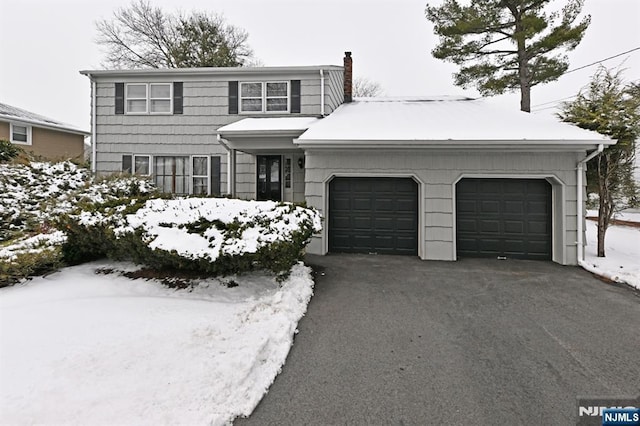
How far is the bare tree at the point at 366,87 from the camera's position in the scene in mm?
26130

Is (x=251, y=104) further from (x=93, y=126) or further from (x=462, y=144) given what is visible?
(x=462, y=144)

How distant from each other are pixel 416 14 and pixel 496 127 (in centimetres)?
874

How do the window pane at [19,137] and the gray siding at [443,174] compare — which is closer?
the gray siding at [443,174]

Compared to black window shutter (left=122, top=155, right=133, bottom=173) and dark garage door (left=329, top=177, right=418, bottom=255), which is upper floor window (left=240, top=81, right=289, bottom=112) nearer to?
dark garage door (left=329, top=177, right=418, bottom=255)

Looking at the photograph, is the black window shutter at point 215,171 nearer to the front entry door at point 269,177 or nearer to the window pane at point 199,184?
the window pane at point 199,184

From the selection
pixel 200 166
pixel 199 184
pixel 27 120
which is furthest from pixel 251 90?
pixel 27 120

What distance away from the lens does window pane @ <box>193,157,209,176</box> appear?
36.8 ft

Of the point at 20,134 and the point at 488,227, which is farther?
the point at 20,134

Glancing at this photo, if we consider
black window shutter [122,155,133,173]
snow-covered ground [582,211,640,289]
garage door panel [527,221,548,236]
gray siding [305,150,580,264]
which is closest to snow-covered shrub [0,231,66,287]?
gray siding [305,150,580,264]

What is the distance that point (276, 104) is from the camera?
10836 millimetres

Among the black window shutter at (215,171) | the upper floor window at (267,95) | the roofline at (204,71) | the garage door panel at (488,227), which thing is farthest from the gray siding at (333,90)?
the garage door panel at (488,227)

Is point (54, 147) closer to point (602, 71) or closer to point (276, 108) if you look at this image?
point (276, 108)

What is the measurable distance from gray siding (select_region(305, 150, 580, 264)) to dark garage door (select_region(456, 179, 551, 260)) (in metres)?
0.24

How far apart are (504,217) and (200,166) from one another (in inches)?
396
